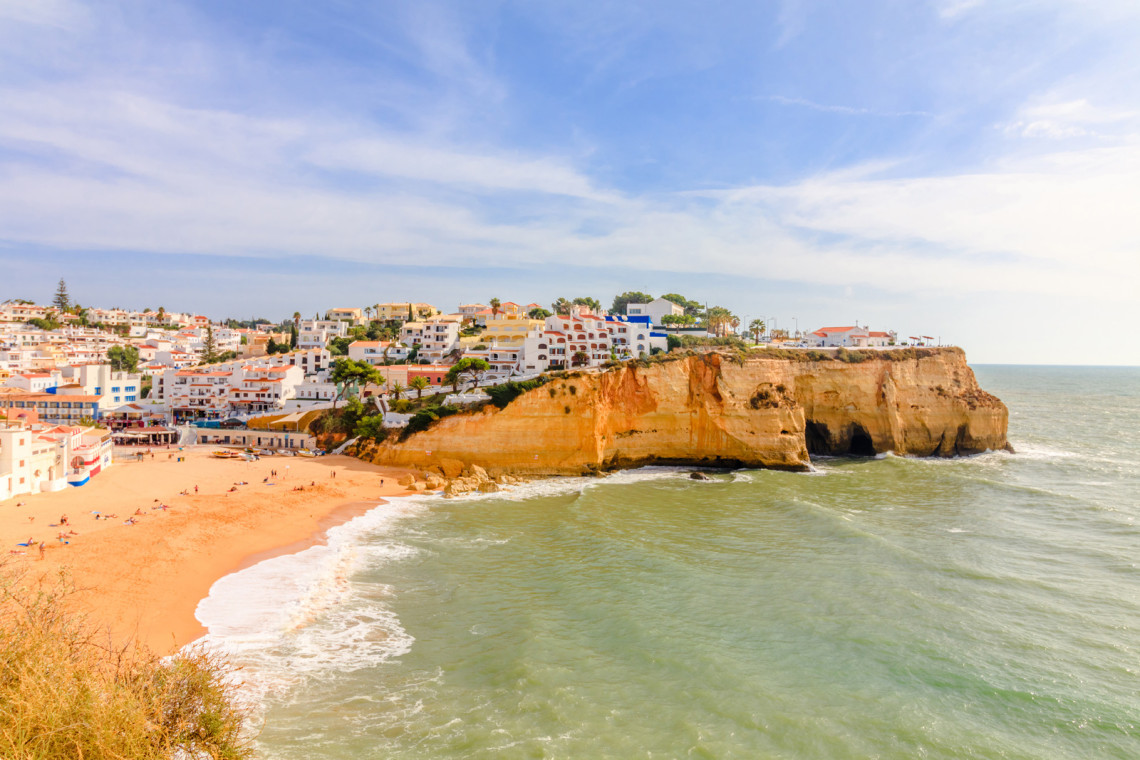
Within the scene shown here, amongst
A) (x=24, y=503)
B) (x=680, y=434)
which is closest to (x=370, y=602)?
(x=24, y=503)

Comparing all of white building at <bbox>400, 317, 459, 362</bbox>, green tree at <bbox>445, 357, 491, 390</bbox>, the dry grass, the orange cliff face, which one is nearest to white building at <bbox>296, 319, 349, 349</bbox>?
white building at <bbox>400, 317, 459, 362</bbox>

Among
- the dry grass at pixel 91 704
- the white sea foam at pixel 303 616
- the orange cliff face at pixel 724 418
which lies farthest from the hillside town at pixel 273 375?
the dry grass at pixel 91 704


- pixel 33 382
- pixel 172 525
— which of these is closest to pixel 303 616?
pixel 172 525

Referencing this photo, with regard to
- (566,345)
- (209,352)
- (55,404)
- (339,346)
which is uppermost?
(566,345)

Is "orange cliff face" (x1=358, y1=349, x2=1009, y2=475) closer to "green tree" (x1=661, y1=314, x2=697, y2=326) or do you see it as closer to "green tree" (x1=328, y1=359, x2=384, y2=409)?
"green tree" (x1=328, y1=359, x2=384, y2=409)

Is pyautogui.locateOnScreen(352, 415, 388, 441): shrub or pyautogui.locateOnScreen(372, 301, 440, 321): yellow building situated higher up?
pyautogui.locateOnScreen(372, 301, 440, 321): yellow building

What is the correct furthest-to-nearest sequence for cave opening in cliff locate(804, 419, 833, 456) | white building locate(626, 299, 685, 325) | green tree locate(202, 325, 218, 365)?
white building locate(626, 299, 685, 325), green tree locate(202, 325, 218, 365), cave opening in cliff locate(804, 419, 833, 456)

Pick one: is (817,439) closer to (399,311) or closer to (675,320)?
(675,320)
